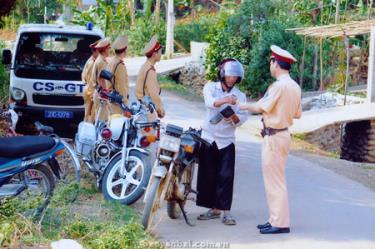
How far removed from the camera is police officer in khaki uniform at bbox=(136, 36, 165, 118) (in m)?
9.52

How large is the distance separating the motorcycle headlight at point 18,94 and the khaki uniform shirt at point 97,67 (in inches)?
74.6

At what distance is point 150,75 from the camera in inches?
381

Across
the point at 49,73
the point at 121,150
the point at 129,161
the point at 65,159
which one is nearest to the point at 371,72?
the point at 49,73

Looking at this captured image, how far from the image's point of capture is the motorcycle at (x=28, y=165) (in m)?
7.42

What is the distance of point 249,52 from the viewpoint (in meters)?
23.5

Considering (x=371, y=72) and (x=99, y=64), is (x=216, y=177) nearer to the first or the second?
(x=99, y=64)

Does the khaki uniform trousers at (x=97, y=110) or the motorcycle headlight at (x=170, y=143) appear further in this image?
the khaki uniform trousers at (x=97, y=110)

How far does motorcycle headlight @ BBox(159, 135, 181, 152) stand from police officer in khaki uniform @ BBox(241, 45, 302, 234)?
2.57 ft

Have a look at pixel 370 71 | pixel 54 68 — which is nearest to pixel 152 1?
pixel 370 71

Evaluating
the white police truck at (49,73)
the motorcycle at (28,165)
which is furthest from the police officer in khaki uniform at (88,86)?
the motorcycle at (28,165)

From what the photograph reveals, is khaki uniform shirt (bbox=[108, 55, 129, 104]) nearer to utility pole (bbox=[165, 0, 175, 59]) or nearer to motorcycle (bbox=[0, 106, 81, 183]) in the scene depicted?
motorcycle (bbox=[0, 106, 81, 183])

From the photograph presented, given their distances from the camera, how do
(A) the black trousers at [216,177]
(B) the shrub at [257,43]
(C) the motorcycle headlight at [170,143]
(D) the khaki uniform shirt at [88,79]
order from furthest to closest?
1. (B) the shrub at [257,43]
2. (D) the khaki uniform shirt at [88,79]
3. (A) the black trousers at [216,177]
4. (C) the motorcycle headlight at [170,143]

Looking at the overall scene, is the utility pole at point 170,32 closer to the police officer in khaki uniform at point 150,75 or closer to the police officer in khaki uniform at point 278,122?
the police officer in khaki uniform at point 150,75

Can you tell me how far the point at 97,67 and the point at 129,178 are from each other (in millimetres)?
2946
